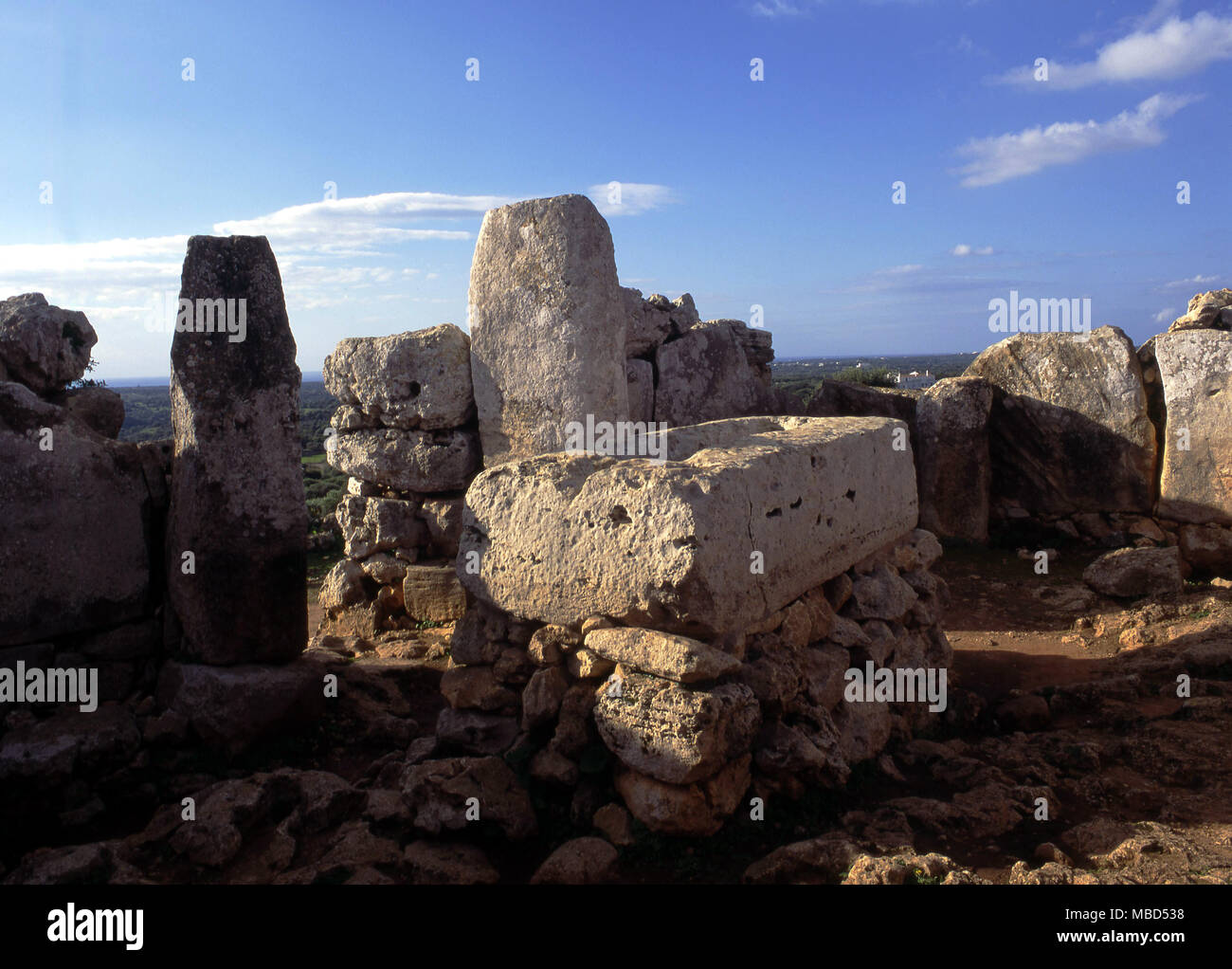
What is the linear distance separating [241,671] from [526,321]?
10.6ft

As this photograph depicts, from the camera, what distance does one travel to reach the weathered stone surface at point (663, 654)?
368cm

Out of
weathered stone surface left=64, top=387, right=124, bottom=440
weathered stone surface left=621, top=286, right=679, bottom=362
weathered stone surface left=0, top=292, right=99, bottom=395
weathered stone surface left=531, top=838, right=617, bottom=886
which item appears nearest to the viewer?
weathered stone surface left=531, top=838, right=617, bottom=886

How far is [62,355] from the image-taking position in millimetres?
6145

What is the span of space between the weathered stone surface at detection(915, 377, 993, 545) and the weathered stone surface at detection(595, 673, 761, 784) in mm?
7444

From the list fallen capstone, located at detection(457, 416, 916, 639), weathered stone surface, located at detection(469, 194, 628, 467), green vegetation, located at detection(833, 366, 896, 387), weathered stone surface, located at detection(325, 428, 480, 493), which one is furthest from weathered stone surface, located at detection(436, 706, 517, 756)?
green vegetation, located at detection(833, 366, 896, 387)

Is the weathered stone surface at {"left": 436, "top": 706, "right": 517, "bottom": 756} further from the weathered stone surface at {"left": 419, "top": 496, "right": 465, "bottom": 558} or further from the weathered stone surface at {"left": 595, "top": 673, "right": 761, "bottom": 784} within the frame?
the weathered stone surface at {"left": 419, "top": 496, "right": 465, "bottom": 558}

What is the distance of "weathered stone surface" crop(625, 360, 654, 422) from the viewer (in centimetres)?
1075

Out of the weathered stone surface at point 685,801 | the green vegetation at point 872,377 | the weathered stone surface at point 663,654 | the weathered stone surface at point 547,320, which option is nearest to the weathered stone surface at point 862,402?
the weathered stone surface at point 547,320

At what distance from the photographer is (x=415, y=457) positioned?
7.51 metres

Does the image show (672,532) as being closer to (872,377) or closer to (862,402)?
(862,402)

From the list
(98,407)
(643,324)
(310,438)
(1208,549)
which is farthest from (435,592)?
(310,438)

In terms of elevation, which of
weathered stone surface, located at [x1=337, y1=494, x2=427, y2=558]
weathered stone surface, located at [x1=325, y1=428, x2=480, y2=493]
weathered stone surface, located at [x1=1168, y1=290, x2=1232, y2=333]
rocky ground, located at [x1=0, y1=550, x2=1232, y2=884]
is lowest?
rocky ground, located at [x1=0, y1=550, x2=1232, y2=884]

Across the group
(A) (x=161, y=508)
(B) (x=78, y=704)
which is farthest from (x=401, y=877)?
(A) (x=161, y=508)

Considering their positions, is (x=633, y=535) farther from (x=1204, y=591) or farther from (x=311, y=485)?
(x=311, y=485)
